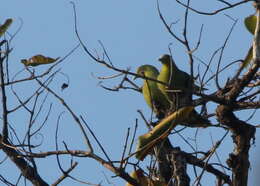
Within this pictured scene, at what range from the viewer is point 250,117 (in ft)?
10.6

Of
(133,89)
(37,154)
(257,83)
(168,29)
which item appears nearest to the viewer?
(168,29)

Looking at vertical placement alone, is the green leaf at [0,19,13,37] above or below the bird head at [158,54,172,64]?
below

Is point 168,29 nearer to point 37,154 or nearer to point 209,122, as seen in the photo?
point 209,122

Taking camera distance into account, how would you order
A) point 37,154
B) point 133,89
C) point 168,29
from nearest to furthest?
1. point 168,29
2. point 37,154
3. point 133,89

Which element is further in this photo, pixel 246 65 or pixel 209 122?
pixel 209 122

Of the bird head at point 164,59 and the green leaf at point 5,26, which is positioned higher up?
the bird head at point 164,59

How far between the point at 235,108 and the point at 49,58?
971 mm

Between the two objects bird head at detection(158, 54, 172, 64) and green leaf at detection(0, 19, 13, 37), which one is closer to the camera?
green leaf at detection(0, 19, 13, 37)

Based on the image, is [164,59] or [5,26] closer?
[5,26]

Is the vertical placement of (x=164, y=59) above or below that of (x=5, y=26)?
above

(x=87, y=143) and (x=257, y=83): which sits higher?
(x=257, y=83)

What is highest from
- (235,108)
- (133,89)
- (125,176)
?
(133,89)

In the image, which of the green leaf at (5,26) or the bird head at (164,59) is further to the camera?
the bird head at (164,59)

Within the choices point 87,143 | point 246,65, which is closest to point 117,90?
point 87,143
